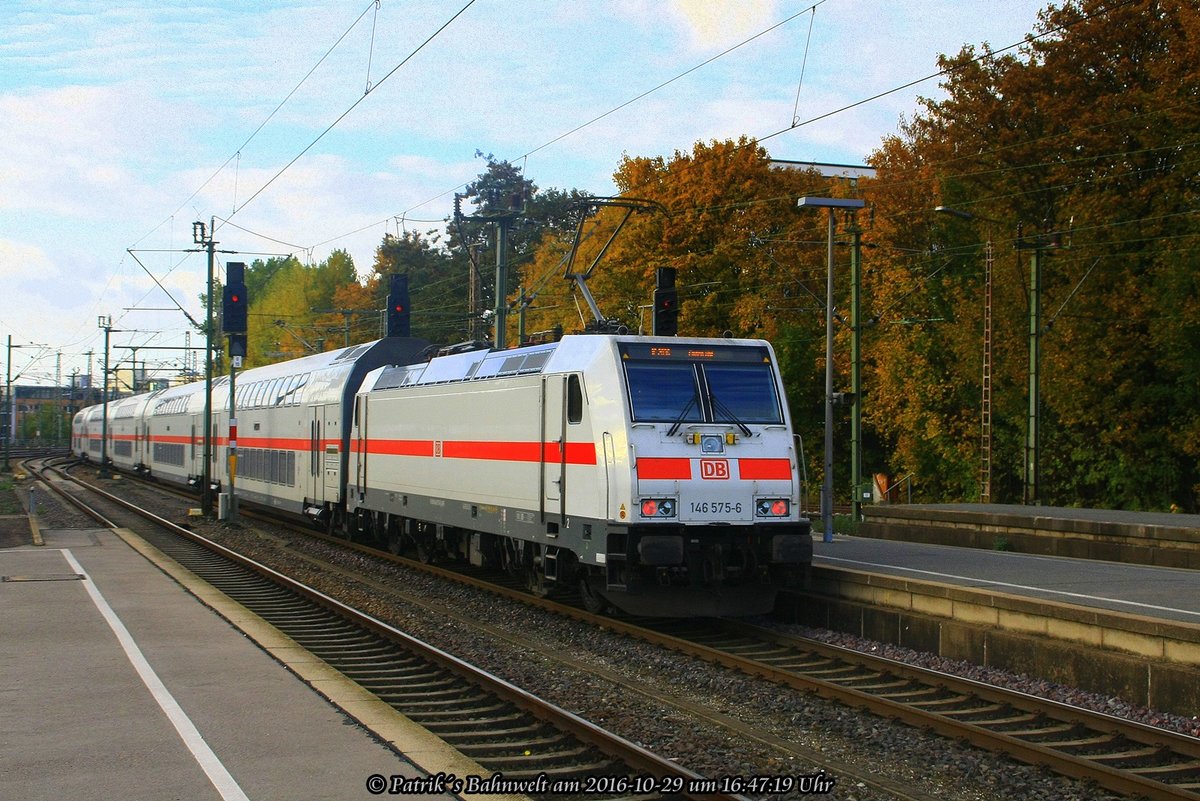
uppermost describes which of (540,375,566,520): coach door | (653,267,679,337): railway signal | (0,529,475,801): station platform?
(653,267,679,337): railway signal

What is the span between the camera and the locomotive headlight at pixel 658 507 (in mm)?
13867

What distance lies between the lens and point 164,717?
8.98 meters

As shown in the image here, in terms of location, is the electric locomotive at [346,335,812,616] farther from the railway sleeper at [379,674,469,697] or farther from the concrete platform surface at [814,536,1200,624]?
the railway sleeper at [379,674,469,697]

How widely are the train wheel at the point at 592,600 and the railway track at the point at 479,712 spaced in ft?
8.35

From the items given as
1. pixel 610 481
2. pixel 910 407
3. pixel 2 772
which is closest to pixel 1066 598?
pixel 610 481

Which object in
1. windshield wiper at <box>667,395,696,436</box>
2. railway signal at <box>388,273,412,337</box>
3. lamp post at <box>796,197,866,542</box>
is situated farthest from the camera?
railway signal at <box>388,273,412,337</box>

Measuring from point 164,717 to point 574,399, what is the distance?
23.3 ft

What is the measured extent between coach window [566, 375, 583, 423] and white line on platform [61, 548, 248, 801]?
215 inches

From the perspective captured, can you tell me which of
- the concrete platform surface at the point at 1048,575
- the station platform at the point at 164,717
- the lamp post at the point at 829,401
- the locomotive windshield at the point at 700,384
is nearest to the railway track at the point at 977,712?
the concrete platform surface at the point at 1048,575

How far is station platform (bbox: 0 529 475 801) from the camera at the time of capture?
7.29 meters

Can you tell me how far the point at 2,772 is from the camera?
7484mm

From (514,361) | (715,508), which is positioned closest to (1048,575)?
(715,508)

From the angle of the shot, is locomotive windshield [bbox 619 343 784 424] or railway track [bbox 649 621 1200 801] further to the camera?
locomotive windshield [bbox 619 343 784 424]

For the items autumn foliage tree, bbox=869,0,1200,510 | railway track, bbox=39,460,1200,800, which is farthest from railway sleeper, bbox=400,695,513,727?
autumn foliage tree, bbox=869,0,1200,510
